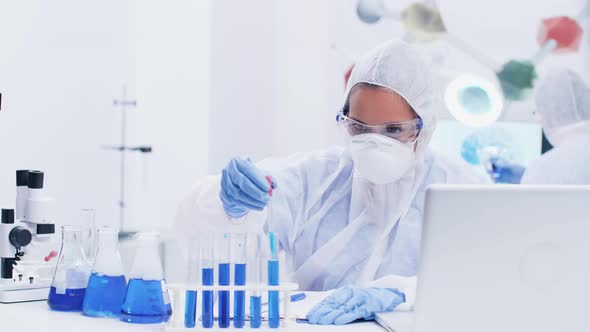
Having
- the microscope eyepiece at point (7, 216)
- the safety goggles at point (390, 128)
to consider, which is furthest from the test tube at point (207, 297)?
the safety goggles at point (390, 128)

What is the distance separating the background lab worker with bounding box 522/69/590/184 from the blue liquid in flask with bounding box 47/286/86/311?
182 centimetres

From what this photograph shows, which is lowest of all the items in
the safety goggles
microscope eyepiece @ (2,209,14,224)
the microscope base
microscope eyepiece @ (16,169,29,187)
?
the microscope base

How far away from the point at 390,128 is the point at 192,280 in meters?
0.76

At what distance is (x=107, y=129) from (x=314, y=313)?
2034 millimetres

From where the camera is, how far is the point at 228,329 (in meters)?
1.04

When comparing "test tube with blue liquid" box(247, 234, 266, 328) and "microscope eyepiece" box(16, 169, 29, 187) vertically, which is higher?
"microscope eyepiece" box(16, 169, 29, 187)

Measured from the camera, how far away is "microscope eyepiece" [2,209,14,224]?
124 cm

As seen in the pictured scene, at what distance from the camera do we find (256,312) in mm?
1053

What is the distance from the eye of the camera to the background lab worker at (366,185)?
65.1 inches

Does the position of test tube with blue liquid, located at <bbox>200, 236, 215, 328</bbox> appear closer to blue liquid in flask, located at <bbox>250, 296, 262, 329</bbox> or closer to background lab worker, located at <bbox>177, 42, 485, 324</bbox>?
blue liquid in flask, located at <bbox>250, 296, 262, 329</bbox>

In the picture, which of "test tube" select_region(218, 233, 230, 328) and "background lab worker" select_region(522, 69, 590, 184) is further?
"background lab worker" select_region(522, 69, 590, 184)

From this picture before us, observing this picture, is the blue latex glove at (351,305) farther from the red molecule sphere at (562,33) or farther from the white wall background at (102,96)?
the red molecule sphere at (562,33)

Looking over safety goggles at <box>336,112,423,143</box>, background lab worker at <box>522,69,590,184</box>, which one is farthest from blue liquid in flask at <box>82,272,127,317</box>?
background lab worker at <box>522,69,590,184</box>

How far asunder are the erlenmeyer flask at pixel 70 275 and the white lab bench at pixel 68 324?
2cm
